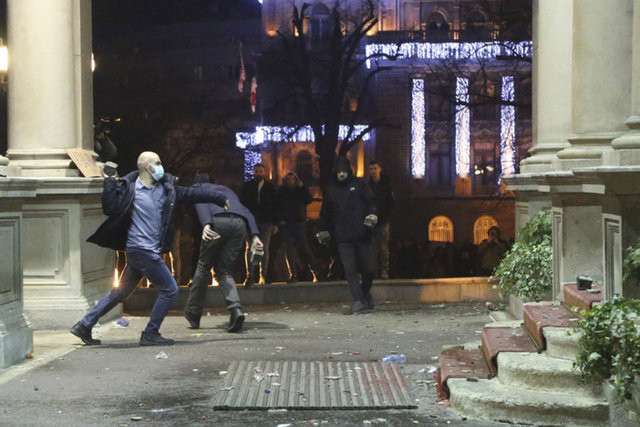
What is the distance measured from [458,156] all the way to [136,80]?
18484 mm

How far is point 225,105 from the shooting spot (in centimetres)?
6350

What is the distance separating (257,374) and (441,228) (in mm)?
52659

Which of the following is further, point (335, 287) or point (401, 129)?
point (401, 129)

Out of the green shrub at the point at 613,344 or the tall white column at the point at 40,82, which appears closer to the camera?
the green shrub at the point at 613,344

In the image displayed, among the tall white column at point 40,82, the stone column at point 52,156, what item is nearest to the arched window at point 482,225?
the stone column at point 52,156

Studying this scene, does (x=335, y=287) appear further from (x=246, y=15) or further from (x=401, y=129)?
(x=246, y=15)

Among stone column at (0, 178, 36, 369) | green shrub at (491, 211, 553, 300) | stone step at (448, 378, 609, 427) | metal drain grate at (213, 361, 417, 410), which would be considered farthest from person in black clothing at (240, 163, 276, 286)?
stone step at (448, 378, 609, 427)

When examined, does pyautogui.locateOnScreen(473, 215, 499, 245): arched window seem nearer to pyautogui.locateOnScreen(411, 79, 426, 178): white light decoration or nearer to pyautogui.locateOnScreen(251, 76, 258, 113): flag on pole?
pyautogui.locateOnScreen(411, 79, 426, 178): white light decoration

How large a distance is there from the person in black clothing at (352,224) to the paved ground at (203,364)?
0.49 metres

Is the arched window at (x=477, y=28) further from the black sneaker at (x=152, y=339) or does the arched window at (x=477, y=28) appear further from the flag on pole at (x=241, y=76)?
the black sneaker at (x=152, y=339)

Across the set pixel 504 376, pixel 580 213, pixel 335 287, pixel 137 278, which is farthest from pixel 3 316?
pixel 335 287

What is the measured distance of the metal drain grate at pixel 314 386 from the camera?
27.5 ft

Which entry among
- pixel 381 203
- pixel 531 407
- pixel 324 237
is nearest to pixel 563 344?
pixel 531 407

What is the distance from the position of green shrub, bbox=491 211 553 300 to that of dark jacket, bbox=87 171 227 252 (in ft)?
10.4
